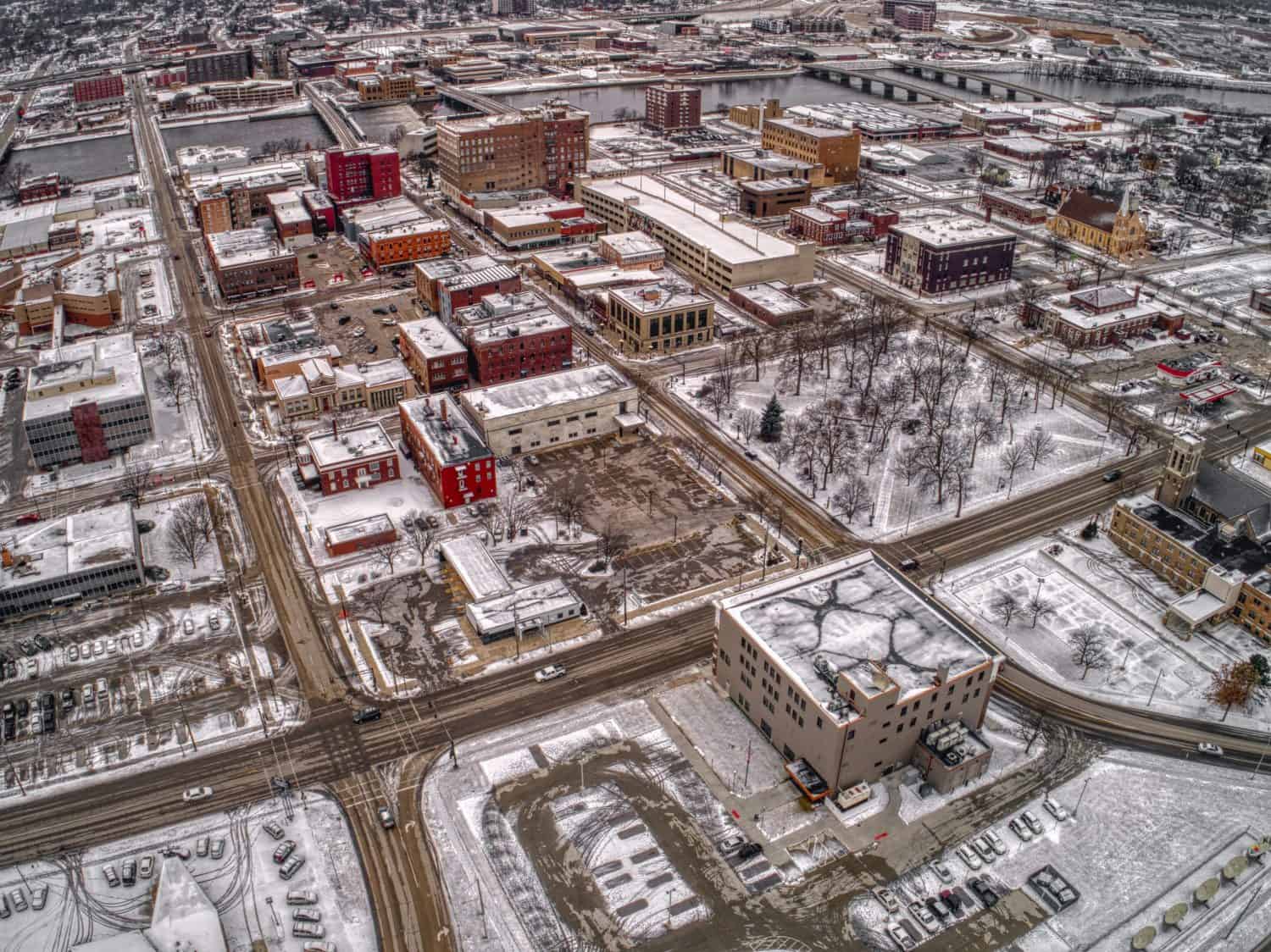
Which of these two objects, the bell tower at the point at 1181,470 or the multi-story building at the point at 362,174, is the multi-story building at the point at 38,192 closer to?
the multi-story building at the point at 362,174

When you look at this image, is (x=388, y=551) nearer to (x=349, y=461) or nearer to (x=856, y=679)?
(x=349, y=461)

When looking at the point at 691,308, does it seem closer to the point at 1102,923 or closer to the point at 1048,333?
the point at 1048,333

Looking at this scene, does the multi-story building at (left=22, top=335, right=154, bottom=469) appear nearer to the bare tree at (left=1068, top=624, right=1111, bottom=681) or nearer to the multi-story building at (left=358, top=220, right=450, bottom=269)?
the multi-story building at (left=358, top=220, right=450, bottom=269)

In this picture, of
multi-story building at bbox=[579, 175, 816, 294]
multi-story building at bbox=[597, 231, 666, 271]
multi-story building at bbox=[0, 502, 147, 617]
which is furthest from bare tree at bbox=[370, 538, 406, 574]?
multi-story building at bbox=[579, 175, 816, 294]

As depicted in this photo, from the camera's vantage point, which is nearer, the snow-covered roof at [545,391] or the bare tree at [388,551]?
the bare tree at [388,551]

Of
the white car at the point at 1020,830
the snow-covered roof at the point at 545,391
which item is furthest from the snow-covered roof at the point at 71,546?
the white car at the point at 1020,830
